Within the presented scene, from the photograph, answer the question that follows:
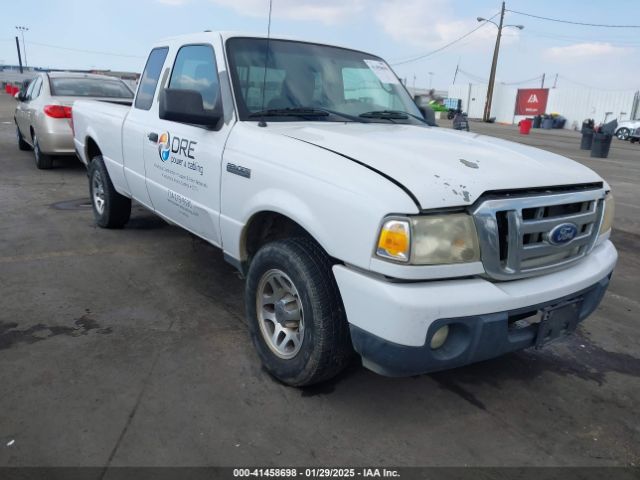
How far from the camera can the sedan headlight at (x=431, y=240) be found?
2203 millimetres

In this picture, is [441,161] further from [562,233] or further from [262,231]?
[262,231]

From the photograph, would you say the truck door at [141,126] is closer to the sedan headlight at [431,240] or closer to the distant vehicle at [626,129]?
the sedan headlight at [431,240]

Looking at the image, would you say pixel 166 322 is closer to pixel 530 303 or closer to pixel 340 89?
pixel 340 89

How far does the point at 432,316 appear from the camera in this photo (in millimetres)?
2199

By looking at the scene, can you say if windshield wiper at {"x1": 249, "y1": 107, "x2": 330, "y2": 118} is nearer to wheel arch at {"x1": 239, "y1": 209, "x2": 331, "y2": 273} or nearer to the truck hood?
the truck hood

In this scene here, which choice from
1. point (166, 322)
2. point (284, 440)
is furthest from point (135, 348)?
point (284, 440)

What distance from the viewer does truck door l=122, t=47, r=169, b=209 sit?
429 centimetres

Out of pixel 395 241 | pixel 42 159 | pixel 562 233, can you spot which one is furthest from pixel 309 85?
pixel 42 159

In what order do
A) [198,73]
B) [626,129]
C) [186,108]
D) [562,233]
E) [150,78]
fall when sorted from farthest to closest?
[626,129], [150,78], [198,73], [186,108], [562,233]

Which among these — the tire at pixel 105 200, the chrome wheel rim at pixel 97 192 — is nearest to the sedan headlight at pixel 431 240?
the tire at pixel 105 200

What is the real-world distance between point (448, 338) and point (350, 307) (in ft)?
1.50

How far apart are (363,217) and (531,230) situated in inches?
31.1

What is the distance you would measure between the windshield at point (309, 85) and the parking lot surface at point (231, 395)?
5.04 feet

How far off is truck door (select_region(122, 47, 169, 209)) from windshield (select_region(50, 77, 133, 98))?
16.3ft
